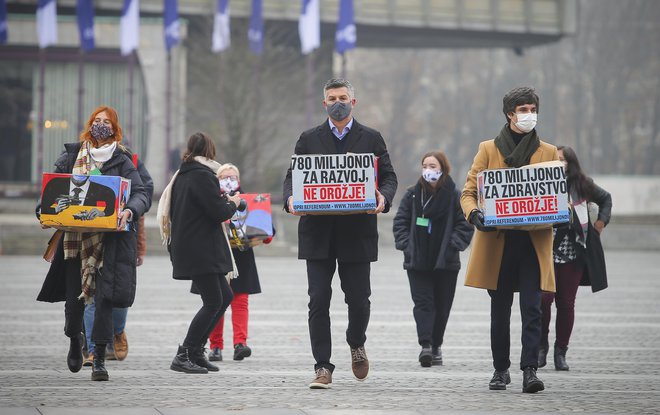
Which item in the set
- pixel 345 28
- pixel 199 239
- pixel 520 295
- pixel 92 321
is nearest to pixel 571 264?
pixel 520 295

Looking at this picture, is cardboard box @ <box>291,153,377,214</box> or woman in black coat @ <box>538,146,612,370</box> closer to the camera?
cardboard box @ <box>291,153,377,214</box>

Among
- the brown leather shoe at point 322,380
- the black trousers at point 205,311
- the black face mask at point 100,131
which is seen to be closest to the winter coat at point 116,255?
the black face mask at point 100,131

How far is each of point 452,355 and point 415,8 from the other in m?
39.1

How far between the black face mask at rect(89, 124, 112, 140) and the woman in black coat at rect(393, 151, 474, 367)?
3.12 m

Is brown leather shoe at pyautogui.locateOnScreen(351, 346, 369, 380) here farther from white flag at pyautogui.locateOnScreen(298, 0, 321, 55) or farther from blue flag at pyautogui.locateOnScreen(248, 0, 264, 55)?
white flag at pyautogui.locateOnScreen(298, 0, 321, 55)

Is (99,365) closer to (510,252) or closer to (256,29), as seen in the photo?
(510,252)

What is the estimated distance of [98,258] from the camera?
966cm

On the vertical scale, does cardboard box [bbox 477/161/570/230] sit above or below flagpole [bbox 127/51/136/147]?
below

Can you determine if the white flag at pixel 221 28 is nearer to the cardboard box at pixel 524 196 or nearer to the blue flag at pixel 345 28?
the blue flag at pixel 345 28

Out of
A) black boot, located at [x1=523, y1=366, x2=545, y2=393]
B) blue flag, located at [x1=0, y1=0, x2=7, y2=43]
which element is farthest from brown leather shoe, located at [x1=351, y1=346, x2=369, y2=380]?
blue flag, located at [x1=0, y1=0, x2=7, y2=43]

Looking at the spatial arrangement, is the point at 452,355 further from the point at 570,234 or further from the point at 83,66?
the point at 83,66

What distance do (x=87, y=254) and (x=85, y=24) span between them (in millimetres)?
33847

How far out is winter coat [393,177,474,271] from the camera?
11797 mm

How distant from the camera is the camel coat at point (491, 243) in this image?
9016mm
